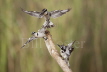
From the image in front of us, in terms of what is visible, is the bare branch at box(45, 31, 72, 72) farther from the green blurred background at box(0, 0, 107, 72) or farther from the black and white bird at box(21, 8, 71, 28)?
the green blurred background at box(0, 0, 107, 72)

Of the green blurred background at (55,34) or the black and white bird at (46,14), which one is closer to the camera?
the black and white bird at (46,14)

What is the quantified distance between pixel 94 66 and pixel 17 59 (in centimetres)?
36

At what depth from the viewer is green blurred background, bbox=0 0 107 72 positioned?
0.87 m

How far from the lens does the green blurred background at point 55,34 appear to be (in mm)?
874

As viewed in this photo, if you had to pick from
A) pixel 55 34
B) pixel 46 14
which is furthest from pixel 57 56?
pixel 55 34

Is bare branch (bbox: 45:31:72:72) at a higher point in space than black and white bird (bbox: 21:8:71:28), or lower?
lower

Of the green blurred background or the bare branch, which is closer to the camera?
the bare branch

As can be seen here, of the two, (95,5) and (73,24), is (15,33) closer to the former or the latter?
(73,24)

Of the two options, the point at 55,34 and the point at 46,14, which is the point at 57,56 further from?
the point at 55,34

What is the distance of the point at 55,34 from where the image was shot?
0.90 m

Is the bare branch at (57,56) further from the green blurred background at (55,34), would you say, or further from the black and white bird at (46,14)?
the green blurred background at (55,34)

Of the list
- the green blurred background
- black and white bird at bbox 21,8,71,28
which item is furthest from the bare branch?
the green blurred background

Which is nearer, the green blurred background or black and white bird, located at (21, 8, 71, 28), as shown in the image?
black and white bird, located at (21, 8, 71, 28)

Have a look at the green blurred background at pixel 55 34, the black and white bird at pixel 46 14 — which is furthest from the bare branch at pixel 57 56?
the green blurred background at pixel 55 34
